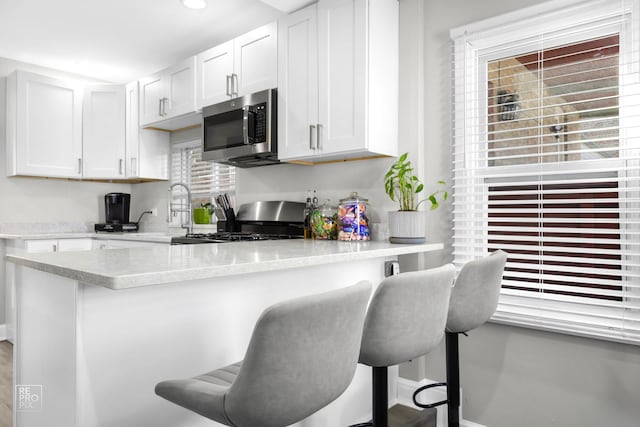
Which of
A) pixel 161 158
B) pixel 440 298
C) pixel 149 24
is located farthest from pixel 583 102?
pixel 161 158

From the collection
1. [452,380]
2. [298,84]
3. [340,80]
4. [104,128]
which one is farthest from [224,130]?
[452,380]

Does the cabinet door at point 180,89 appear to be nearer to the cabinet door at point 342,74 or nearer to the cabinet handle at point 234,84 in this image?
the cabinet handle at point 234,84

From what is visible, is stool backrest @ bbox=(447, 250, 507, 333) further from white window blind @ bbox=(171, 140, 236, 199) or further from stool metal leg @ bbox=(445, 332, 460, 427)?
white window blind @ bbox=(171, 140, 236, 199)

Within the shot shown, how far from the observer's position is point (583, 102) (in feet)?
6.54

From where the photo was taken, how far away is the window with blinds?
3.92 meters

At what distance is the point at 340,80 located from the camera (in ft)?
8.03

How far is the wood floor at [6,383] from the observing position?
2.31 m

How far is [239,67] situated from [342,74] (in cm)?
97

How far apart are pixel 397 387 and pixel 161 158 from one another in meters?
3.17

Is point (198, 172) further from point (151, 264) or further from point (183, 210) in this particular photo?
point (151, 264)

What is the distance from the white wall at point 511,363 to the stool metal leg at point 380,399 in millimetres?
1062

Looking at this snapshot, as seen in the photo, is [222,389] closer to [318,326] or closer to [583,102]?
[318,326]

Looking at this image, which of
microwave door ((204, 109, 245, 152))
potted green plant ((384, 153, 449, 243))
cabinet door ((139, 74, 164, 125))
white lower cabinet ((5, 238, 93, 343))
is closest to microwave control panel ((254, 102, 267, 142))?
microwave door ((204, 109, 245, 152))

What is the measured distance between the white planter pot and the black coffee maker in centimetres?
313
